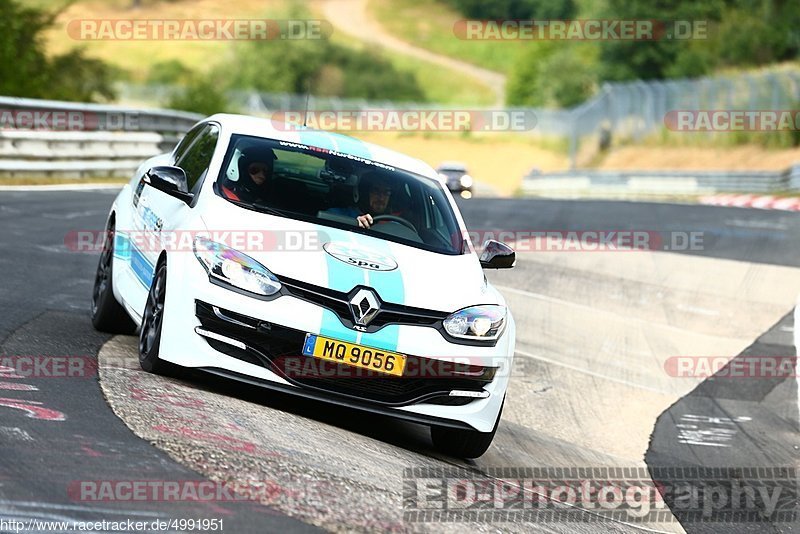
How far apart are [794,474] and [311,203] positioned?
3552 mm

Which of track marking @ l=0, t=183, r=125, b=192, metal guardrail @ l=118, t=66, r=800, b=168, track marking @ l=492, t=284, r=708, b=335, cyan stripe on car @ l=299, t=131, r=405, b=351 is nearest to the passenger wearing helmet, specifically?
cyan stripe on car @ l=299, t=131, r=405, b=351

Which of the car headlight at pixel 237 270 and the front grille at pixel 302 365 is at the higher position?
the car headlight at pixel 237 270

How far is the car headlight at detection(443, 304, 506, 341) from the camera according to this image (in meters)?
6.85

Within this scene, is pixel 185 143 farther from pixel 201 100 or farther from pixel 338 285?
pixel 201 100

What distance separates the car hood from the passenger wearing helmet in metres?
0.18

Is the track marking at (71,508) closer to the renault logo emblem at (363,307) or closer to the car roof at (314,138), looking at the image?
the renault logo emblem at (363,307)

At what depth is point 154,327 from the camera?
7066mm

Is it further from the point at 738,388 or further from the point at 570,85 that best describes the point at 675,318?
the point at 570,85

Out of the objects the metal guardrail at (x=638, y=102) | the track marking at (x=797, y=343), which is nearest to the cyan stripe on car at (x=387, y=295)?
the track marking at (x=797, y=343)

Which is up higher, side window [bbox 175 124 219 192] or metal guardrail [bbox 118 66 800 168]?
metal guardrail [bbox 118 66 800 168]

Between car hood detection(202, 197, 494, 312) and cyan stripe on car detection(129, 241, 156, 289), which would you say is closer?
car hood detection(202, 197, 494, 312)

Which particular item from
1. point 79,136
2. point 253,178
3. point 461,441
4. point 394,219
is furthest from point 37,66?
point 461,441

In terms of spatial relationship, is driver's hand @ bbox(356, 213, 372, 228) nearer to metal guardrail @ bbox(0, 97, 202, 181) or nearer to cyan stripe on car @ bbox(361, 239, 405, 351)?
cyan stripe on car @ bbox(361, 239, 405, 351)

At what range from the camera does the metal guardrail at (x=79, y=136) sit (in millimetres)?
21422
